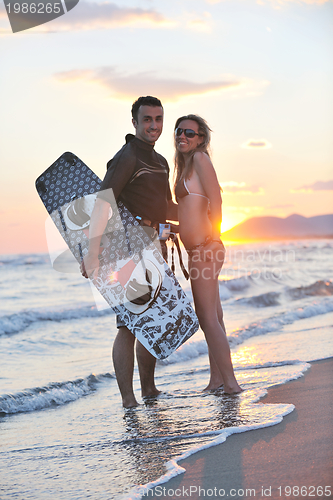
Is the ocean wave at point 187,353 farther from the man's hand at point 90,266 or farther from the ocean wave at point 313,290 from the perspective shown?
the ocean wave at point 313,290

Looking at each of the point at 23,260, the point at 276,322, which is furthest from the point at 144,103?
the point at 23,260

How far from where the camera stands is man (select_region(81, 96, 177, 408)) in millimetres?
3035

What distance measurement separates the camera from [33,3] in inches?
172

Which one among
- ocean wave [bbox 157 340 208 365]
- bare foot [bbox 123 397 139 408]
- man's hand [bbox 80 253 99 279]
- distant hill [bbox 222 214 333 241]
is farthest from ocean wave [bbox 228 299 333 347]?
distant hill [bbox 222 214 333 241]

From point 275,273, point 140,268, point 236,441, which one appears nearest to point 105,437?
point 236,441

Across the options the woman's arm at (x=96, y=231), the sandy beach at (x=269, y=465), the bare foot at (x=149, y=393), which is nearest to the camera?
the sandy beach at (x=269, y=465)

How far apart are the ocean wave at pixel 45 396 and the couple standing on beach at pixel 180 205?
73cm

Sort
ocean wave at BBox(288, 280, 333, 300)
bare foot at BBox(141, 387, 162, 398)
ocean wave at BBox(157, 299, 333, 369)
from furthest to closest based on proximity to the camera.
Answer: ocean wave at BBox(288, 280, 333, 300), ocean wave at BBox(157, 299, 333, 369), bare foot at BBox(141, 387, 162, 398)

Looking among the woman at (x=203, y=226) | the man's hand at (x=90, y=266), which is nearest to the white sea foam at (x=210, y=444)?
the woman at (x=203, y=226)

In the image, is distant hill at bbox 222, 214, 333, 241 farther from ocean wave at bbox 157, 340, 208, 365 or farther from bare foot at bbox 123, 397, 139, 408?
bare foot at bbox 123, 397, 139, 408

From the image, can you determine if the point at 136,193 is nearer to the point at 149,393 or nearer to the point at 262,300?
the point at 149,393

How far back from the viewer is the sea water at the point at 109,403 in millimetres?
1964

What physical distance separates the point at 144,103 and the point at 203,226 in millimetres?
929

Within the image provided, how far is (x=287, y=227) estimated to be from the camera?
6438cm
